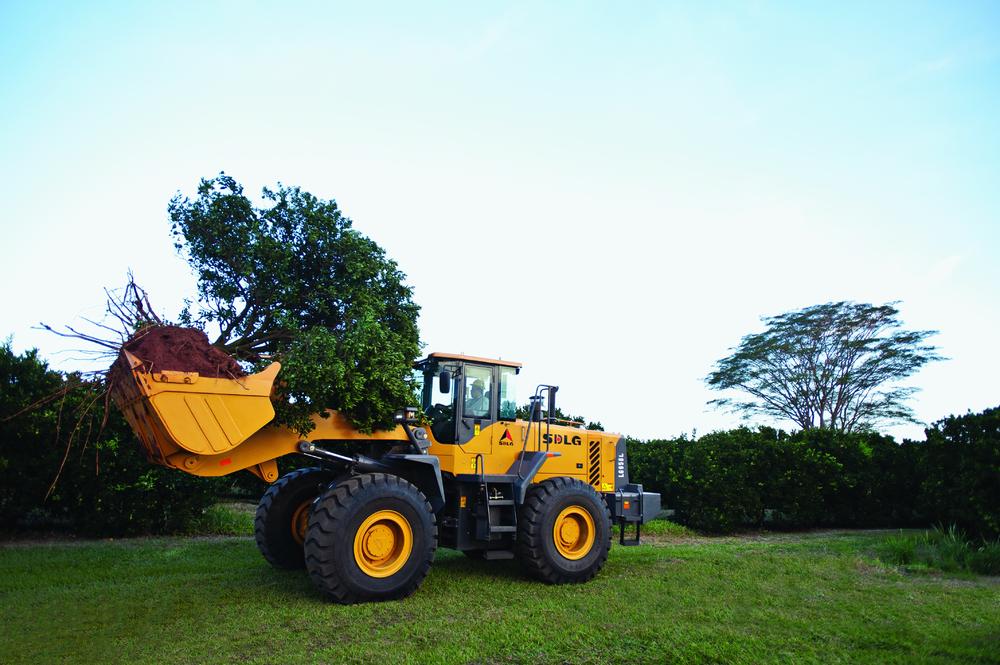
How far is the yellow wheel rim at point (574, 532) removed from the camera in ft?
31.0

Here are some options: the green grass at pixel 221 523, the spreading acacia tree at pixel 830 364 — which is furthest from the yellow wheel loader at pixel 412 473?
the spreading acacia tree at pixel 830 364

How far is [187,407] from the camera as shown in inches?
289

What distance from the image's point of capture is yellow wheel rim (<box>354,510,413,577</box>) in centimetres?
786

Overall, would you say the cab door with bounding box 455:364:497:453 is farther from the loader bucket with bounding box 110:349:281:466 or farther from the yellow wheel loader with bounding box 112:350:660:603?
the loader bucket with bounding box 110:349:281:466

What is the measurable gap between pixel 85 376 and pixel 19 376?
5.42 m

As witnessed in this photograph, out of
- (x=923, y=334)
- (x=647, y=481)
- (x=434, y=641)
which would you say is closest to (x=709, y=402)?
(x=923, y=334)

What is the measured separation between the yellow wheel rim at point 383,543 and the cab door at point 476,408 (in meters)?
1.56

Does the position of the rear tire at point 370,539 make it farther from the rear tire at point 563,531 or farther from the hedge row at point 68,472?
the hedge row at point 68,472

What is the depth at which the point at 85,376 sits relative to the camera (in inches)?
315

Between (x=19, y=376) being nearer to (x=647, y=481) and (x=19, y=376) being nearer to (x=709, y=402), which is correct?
(x=647, y=481)

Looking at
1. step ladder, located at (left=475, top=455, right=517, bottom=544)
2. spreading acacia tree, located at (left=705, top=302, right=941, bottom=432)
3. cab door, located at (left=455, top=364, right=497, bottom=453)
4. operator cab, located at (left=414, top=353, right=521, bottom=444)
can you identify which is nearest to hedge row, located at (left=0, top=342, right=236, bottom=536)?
operator cab, located at (left=414, top=353, right=521, bottom=444)

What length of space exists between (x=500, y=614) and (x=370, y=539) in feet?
5.33

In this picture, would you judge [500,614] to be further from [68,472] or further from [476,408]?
[68,472]

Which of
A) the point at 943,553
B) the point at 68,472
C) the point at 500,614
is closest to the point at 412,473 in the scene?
the point at 500,614
